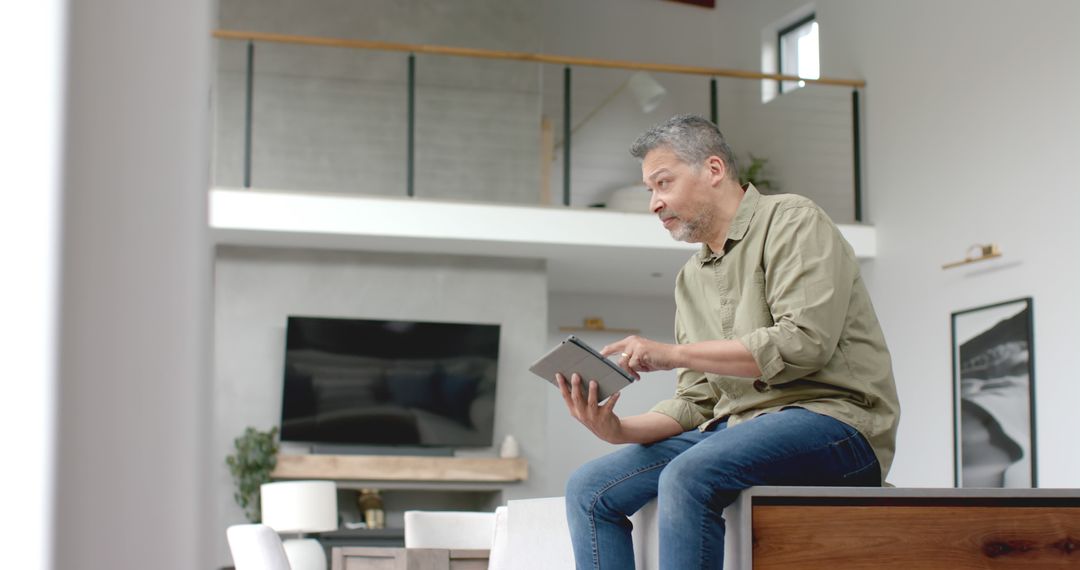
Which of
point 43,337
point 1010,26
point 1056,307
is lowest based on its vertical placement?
point 43,337

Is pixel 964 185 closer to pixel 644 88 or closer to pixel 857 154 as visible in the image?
pixel 857 154

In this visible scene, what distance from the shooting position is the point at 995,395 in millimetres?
6633

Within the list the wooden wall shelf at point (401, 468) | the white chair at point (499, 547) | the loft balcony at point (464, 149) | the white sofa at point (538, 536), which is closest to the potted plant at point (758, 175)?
the loft balcony at point (464, 149)

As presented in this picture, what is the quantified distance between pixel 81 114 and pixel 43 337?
5cm

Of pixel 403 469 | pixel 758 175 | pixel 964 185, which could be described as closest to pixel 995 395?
pixel 964 185

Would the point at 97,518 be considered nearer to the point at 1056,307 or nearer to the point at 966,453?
the point at 1056,307

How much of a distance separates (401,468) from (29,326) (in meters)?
7.54

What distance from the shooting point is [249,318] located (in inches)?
312

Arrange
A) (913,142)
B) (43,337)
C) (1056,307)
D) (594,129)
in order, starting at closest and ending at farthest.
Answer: (43,337), (1056,307), (913,142), (594,129)

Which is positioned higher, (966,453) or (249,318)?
(249,318)

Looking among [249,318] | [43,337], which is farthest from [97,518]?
[249,318]

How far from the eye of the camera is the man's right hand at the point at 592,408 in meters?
2.12

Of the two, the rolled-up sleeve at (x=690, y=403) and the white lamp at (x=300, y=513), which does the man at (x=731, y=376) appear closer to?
the rolled-up sleeve at (x=690, y=403)

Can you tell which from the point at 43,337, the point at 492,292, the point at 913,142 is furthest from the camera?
the point at 492,292
